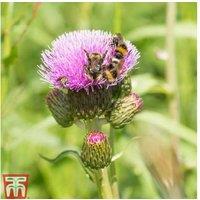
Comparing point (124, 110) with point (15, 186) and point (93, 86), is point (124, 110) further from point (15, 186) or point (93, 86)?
point (15, 186)

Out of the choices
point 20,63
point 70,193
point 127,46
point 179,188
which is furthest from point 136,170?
point 20,63

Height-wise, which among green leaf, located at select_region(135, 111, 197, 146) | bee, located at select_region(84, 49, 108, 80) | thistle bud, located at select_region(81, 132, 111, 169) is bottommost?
thistle bud, located at select_region(81, 132, 111, 169)

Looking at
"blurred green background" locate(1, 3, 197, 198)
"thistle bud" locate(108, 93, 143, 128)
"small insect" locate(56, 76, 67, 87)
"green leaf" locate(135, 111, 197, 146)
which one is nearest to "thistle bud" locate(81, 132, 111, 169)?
"thistle bud" locate(108, 93, 143, 128)

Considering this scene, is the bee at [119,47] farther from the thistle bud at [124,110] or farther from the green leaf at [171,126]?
the green leaf at [171,126]

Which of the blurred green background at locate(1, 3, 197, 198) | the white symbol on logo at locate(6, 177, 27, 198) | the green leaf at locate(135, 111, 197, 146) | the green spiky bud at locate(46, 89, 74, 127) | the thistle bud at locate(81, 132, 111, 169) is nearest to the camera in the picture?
the thistle bud at locate(81, 132, 111, 169)

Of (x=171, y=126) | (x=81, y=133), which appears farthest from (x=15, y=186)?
(x=81, y=133)

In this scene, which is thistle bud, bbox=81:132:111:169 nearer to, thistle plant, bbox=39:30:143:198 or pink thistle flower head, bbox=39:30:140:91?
thistle plant, bbox=39:30:143:198

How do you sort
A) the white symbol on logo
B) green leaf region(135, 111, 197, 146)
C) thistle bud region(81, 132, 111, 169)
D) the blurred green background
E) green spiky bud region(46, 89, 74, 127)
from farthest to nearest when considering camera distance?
green leaf region(135, 111, 197, 146) → the blurred green background → the white symbol on logo → green spiky bud region(46, 89, 74, 127) → thistle bud region(81, 132, 111, 169)
